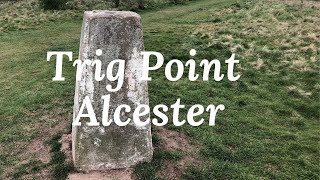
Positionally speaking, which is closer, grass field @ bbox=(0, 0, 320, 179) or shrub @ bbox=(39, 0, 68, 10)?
grass field @ bbox=(0, 0, 320, 179)

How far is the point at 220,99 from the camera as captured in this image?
13164mm

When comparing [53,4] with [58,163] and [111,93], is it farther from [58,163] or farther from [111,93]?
[111,93]

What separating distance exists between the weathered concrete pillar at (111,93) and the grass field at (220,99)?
53cm

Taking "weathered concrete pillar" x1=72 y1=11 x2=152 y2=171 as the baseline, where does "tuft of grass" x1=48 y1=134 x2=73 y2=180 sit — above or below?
below

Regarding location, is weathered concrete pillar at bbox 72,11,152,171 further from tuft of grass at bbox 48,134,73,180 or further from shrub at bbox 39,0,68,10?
shrub at bbox 39,0,68,10

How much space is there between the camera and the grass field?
923 centimetres

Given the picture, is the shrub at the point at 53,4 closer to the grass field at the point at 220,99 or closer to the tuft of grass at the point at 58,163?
the grass field at the point at 220,99

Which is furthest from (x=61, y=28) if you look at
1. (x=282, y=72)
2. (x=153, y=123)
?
(x=153, y=123)

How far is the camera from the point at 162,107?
12.2m

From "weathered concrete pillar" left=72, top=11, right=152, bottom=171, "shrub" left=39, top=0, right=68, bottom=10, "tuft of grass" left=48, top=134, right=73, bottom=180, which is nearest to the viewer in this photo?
"weathered concrete pillar" left=72, top=11, right=152, bottom=171

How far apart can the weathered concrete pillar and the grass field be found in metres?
0.53

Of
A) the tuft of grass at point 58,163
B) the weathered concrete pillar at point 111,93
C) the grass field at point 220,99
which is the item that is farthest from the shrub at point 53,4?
the weathered concrete pillar at point 111,93

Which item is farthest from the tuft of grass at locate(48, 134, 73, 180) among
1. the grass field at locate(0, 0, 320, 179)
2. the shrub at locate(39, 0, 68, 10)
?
the shrub at locate(39, 0, 68, 10)

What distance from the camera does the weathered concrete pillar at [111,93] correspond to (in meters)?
8.19
